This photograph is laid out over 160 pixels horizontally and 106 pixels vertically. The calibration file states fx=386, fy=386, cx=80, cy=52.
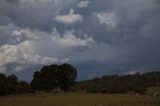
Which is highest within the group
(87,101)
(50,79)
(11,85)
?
(50,79)

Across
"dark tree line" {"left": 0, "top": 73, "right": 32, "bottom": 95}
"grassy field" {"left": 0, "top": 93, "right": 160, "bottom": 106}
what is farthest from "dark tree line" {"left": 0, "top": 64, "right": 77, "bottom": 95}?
"grassy field" {"left": 0, "top": 93, "right": 160, "bottom": 106}

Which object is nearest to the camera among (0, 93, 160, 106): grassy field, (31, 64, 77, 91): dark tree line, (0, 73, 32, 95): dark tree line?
(0, 93, 160, 106): grassy field

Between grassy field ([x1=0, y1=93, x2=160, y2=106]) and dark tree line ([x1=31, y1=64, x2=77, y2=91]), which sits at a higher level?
dark tree line ([x1=31, y1=64, x2=77, y2=91])

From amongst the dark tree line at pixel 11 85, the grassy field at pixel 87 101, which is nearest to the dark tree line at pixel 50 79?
the dark tree line at pixel 11 85

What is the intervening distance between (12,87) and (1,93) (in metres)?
6.84

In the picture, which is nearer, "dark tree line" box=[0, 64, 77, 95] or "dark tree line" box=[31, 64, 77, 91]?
"dark tree line" box=[0, 64, 77, 95]

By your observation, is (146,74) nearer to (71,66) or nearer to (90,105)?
(71,66)

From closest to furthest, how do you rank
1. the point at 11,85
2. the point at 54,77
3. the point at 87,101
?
the point at 87,101 → the point at 11,85 → the point at 54,77

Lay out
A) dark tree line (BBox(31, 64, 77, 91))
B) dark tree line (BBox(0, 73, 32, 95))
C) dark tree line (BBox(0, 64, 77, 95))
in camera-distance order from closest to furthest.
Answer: dark tree line (BBox(0, 73, 32, 95))
dark tree line (BBox(0, 64, 77, 95))
dark tree line (BBox(31, 64, 77, 91))

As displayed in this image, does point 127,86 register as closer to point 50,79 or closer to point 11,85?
point 50,79

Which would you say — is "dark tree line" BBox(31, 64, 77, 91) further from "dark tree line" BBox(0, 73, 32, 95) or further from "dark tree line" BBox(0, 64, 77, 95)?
"dark tree line" BBox(0, 73, 32, 95)

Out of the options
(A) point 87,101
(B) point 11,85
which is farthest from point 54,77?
(A) point 87,101

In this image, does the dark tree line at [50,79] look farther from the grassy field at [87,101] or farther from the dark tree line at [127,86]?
the grassy field at [87,101]

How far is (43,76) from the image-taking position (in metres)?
143
